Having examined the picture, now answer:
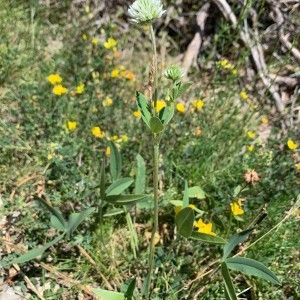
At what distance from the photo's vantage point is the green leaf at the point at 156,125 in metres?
1.43

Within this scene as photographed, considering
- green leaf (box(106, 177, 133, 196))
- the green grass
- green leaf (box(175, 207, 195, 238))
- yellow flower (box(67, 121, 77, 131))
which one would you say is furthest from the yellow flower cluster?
green leaf (box(175, 207, 195, 238))

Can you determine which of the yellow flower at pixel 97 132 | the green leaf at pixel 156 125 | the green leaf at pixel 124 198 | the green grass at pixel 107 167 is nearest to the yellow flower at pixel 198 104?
the green grass at pixel 107 167

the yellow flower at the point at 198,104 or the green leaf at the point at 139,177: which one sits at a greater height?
the yellow flower at the point at 198,104

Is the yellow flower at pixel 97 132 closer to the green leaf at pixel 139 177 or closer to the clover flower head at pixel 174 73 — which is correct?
the green leaf at pixel 139 177

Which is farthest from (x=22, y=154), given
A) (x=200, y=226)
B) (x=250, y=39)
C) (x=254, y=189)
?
(x=250, y=39)

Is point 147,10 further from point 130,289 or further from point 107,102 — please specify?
point 107,102

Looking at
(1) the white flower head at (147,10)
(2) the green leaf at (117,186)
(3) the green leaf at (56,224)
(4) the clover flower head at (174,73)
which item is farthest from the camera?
(2) the green leaf at (117,186)

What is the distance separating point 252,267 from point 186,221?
28cm

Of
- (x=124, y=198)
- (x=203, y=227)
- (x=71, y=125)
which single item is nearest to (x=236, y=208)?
(x=203, y=227)

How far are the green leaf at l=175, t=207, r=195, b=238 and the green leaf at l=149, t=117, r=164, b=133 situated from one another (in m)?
0.36

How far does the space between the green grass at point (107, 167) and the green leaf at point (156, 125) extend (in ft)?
1.94

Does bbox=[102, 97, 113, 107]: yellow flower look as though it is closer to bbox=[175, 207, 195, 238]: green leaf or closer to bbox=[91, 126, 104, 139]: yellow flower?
bbox=[91, 126, 104, 139]: yellow flower

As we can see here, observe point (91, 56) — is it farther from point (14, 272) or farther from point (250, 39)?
point (14, 272)

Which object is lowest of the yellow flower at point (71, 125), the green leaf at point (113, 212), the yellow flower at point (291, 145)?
the green leaf at point (113, 212)
